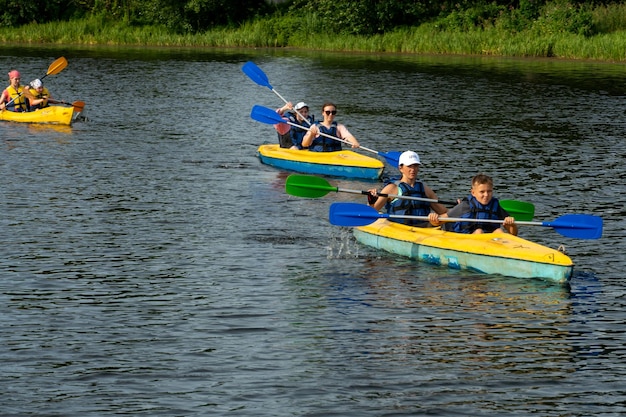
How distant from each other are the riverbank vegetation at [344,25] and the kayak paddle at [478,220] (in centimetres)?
3113

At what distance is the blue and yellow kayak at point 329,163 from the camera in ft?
71.1

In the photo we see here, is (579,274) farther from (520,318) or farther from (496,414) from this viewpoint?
(496,414)

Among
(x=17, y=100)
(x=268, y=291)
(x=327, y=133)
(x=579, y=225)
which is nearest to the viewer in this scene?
(x=268, y=291)

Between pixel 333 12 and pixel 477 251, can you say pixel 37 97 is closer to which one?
pixel 477 251

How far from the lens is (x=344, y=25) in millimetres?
53031

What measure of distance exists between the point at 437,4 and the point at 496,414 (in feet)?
147

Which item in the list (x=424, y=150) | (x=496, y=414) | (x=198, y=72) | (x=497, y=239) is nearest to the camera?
(x=496, y=414)

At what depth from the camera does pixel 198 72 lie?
139 ft

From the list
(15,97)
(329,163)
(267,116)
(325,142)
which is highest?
(267,116)

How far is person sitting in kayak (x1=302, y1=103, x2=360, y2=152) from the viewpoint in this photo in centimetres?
2205

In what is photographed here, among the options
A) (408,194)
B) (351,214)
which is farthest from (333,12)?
(351,214)

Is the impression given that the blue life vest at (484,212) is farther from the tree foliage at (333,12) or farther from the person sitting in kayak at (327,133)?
the tree foliage at (333,12)

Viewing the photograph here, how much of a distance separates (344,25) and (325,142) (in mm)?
31093

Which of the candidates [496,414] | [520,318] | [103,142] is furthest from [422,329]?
[103,142]
